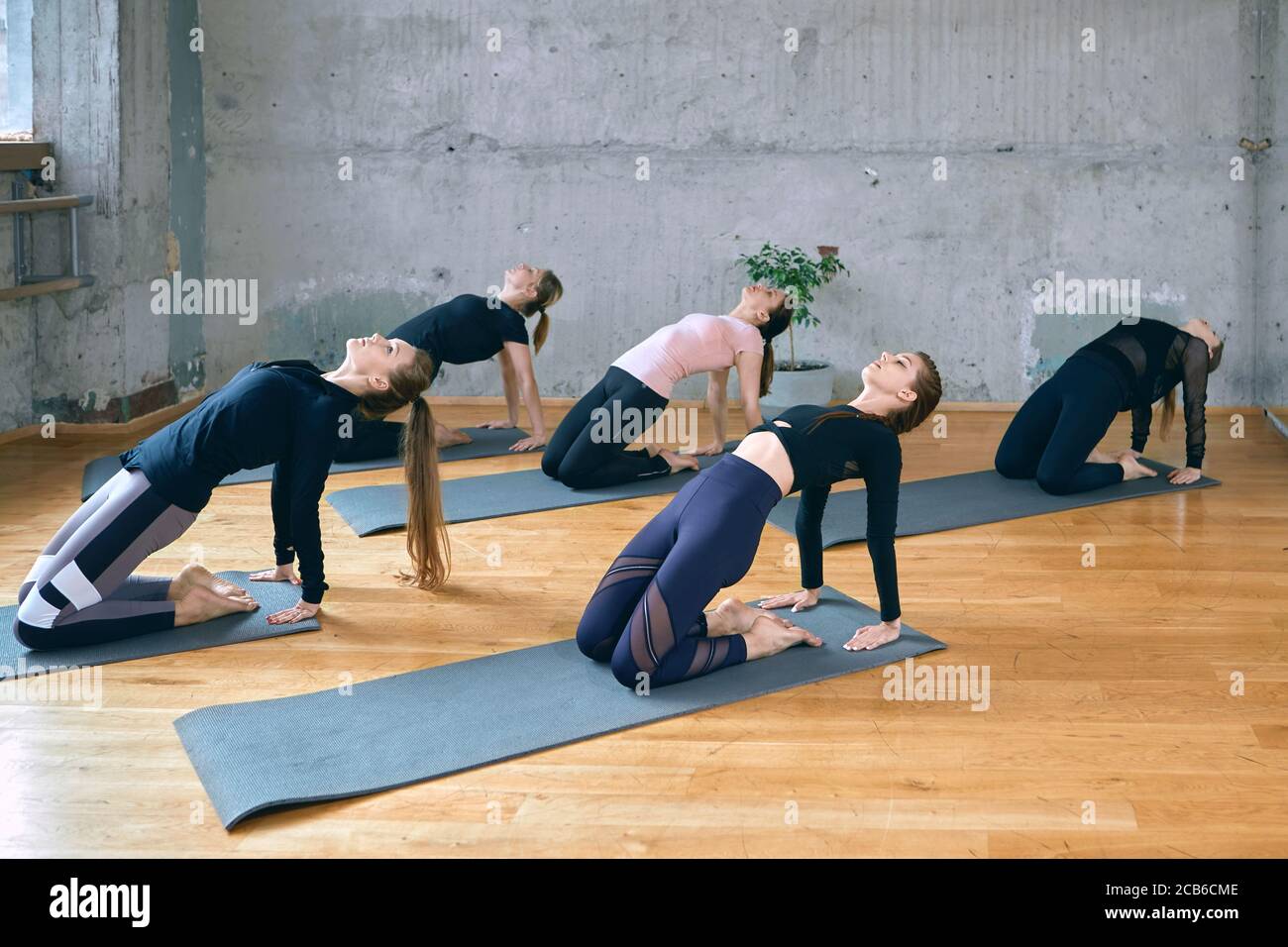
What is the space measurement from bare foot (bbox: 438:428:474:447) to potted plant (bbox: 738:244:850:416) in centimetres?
142

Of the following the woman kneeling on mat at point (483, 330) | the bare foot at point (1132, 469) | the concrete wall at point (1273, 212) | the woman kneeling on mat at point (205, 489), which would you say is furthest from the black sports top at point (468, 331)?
the concrete wall at point (1273, 212)

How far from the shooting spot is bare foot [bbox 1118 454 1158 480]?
4.74m

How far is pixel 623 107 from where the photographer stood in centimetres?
620

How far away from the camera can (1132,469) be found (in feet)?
15.6

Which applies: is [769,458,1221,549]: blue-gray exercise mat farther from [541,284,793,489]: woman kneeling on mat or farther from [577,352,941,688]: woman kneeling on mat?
[577,352,941,688]: woman kneeling on mat

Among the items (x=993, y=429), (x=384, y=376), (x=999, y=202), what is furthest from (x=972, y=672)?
(x=999, y=202)

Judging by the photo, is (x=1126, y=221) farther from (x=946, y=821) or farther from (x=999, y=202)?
(x=946, y=821)

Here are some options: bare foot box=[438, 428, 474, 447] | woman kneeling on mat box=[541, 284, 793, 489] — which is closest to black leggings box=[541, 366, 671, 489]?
woman kneeling on mat box=[541, 284, 793, 489]

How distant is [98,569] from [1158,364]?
3.53 metres

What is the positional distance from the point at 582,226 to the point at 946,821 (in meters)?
4.48

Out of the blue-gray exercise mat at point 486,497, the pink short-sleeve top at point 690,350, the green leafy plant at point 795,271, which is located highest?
the green leafy plant at point 795,271

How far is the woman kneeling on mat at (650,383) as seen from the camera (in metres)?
4.64

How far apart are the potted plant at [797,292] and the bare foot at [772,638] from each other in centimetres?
288

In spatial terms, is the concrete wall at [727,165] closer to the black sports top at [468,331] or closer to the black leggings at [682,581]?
the black sports top at [468,331]
